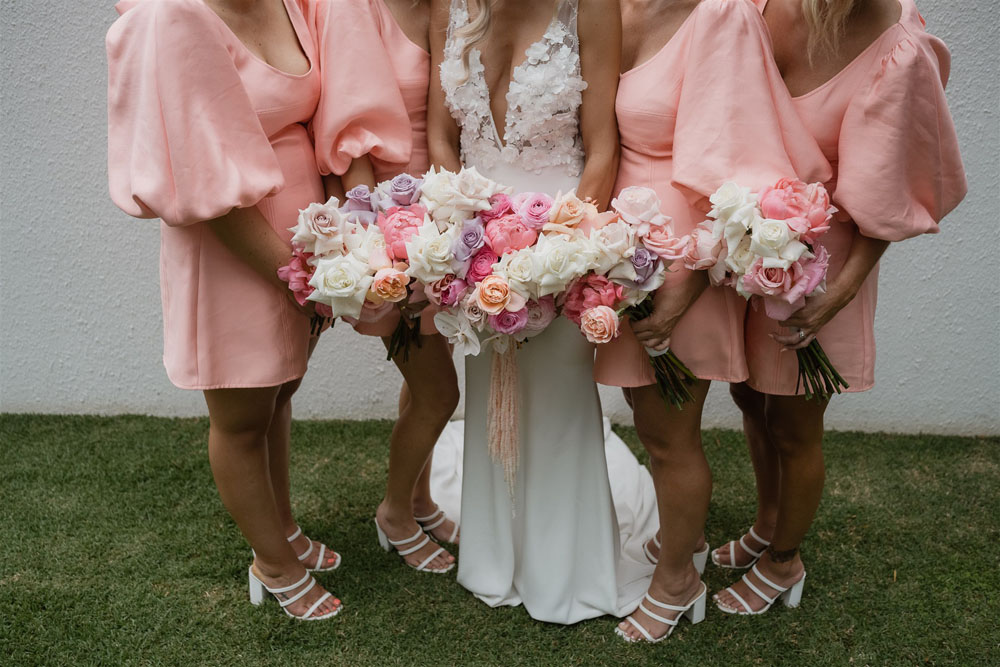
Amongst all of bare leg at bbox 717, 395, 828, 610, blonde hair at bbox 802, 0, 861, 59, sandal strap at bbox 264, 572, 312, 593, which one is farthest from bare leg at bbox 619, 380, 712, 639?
sandal strap at bbox 264, 572, 312, 593

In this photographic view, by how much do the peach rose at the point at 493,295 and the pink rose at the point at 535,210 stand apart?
0.66ft

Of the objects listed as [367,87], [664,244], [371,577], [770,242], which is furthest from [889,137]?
[371,577]

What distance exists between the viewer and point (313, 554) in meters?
3.46

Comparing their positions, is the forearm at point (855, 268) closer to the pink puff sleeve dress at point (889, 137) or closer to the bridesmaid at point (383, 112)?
the pink puff sleeve dress at point (889, 137)

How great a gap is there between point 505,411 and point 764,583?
1233 millimetres

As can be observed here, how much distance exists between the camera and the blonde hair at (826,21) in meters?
2.41

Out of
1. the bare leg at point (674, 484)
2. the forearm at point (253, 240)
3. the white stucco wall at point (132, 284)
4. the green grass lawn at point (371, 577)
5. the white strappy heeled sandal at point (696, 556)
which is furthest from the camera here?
the white stucco wall at point (132, 284)

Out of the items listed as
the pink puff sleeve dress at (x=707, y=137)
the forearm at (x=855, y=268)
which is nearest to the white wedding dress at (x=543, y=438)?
the pink puff sleeve dress at (x=707, y=137)

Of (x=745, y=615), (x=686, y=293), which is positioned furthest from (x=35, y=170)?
(x=745, y=615)

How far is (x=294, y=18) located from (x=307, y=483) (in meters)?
2.28

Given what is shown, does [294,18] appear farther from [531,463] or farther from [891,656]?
[891,656]

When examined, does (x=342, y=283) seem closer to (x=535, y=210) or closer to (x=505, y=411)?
(x=535, y=210)

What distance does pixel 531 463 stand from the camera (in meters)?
3.05

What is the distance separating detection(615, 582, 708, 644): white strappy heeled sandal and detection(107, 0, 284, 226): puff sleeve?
1.94 meters
